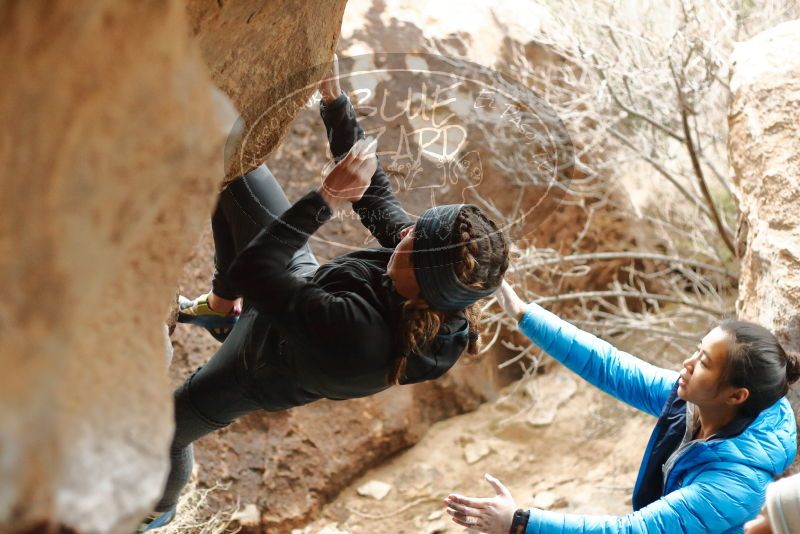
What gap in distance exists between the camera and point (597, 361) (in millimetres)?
2102

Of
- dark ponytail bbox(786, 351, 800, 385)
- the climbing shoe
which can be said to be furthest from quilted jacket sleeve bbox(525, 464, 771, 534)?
the climbing shoe

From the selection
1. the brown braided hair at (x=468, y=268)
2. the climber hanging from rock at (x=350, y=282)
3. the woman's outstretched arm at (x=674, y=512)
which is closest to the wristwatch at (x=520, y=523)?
the woman's outstretched arm at (x=674, y=512)

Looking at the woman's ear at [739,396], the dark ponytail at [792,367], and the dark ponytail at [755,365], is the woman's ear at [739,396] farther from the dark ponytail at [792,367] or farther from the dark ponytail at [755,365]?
the dark ponytail at [792,367]

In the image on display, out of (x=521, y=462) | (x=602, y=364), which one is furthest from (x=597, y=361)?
(x=521, y=462)

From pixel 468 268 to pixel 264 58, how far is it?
63 cm

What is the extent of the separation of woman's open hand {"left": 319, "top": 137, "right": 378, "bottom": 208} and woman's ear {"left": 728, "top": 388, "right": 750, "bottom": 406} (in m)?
1.01

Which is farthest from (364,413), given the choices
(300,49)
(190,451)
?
(300,49)

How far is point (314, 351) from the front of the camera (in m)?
1.49

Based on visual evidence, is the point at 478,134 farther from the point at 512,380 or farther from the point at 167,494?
the point at 512,380

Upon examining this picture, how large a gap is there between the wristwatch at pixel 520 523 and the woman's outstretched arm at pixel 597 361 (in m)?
0.46

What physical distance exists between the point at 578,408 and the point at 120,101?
3170 mm

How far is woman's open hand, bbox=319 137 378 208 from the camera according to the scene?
136cm

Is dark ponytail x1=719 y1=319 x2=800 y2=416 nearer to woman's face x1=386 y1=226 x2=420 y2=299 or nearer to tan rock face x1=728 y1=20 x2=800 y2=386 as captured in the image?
tan rock face x1=728 y1=20 x2=800 y2=386

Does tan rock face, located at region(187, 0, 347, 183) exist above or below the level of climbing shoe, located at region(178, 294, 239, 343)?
above
